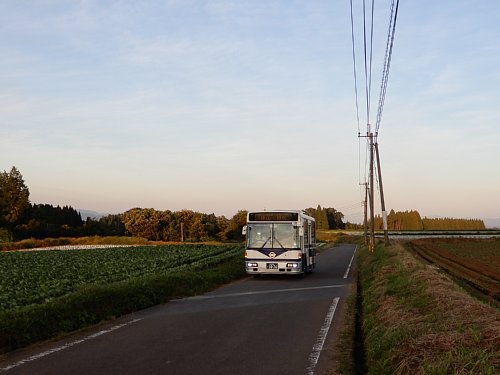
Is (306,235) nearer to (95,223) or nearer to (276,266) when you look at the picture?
(276,266)

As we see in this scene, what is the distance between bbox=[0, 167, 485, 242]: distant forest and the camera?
287 ft

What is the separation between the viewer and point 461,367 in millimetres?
5641

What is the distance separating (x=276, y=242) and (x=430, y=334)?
1344 centimetres

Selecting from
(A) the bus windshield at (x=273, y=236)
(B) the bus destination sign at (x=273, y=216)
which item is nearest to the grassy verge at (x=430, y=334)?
(A) the bus windshield at (x=273, y=236)

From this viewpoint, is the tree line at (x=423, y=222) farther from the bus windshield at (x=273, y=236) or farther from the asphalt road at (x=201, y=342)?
the asphalt road at (x=201, y=342)

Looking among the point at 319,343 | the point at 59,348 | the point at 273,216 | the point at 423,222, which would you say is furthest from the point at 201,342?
the point at 423,222

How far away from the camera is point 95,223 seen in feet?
324

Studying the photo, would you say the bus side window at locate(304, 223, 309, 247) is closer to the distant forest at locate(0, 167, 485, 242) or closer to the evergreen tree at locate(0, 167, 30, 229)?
the distant forest at locate(0, 167, 485, 242)

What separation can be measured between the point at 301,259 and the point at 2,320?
41.8ft

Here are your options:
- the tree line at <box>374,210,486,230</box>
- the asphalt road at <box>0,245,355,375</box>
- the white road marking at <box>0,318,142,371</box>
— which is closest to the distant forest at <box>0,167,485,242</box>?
the asphalt road at <box>0,245,355,375</box>

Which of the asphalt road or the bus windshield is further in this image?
the bus windshield

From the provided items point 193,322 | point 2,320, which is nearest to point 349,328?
point 193,322

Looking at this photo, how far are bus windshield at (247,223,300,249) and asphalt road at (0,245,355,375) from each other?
6169 mm

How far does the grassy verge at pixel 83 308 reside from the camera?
8.99m
